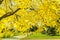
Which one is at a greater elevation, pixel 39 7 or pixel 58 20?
pixel 39 7

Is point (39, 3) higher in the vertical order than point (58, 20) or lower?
higher

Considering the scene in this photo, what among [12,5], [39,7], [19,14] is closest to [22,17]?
[19,14]

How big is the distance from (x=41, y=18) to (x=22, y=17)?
31.4 inches

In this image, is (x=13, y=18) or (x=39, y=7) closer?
(x=39, y=7)

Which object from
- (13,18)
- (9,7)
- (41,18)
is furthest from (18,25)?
(41,18)

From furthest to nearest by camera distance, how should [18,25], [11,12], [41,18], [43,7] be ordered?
[18,25] → [11,12] → [41,18] → [43,7]

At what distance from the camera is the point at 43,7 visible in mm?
4840

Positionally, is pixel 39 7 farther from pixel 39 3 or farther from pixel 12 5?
pixel 12 5

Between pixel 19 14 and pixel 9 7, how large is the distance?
16.8 inches

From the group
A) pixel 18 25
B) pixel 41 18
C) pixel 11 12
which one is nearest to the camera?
pixel 41 18

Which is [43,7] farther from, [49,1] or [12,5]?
[12,5]

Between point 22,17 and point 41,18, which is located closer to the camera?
point 41,18

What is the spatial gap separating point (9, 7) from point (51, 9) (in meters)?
1.58

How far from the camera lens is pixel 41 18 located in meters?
5.22
